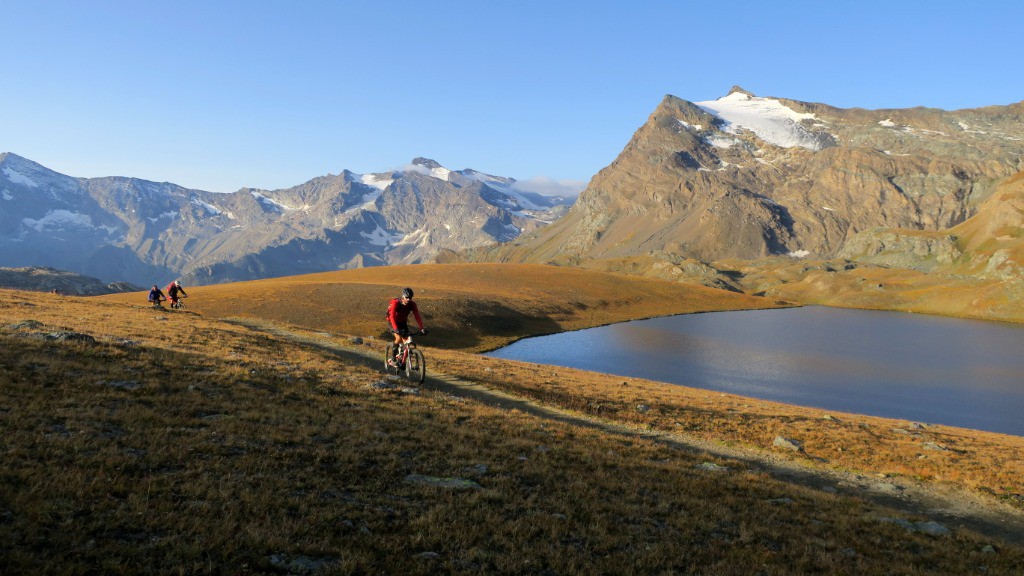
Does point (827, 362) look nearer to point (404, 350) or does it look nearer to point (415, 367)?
point (415, 367)

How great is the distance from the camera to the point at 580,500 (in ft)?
40.9

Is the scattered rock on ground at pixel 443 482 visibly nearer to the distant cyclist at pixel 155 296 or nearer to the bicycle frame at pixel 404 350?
the bicycle frame at pixel 404 350

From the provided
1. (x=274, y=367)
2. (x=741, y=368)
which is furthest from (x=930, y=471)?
(x=741, y=368)

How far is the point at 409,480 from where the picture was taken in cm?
1215

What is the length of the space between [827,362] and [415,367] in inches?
2811

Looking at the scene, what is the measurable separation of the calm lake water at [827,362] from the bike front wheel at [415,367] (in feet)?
139

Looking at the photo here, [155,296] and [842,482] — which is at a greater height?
[155,296]

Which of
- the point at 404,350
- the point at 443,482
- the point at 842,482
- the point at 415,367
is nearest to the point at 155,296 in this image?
the point at 404,350

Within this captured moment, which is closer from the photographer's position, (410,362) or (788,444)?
(788,444)

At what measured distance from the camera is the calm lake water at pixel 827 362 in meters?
54.2

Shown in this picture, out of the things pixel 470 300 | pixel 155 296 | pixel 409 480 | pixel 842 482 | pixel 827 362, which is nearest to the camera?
pixel 409 480

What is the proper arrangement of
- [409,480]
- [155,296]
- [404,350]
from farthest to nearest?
[155,296], [404,350], [409,480]

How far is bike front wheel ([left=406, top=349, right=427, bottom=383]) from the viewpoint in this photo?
2603cm

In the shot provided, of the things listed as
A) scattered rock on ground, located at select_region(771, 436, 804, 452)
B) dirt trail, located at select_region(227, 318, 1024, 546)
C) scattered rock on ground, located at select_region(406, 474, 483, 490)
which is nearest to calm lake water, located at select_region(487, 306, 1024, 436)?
scattered rock on ground, located at select_region(771, 436, 804, 452)
